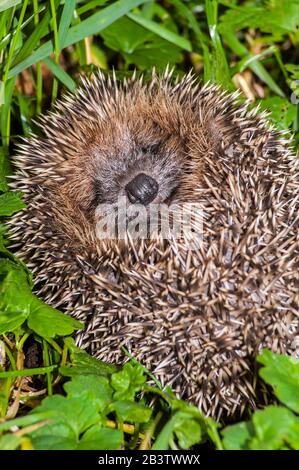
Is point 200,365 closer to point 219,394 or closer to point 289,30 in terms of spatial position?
point 219,394

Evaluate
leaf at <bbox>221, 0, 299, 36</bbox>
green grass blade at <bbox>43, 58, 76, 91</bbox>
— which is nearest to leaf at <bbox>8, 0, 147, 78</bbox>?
green grass blade at <bbox>43, 58, 76, 91</bbox>

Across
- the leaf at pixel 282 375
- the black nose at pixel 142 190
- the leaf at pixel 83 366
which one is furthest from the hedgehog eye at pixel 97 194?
the leaf at pixel 282 375

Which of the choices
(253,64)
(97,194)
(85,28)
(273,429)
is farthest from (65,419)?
(253,64)

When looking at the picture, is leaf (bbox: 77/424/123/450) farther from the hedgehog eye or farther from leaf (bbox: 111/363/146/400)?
→ the hedgehog eye

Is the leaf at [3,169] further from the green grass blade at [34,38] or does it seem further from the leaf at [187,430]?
the leaf at [187,430]

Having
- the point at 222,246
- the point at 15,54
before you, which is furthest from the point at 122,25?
the point at 222,246

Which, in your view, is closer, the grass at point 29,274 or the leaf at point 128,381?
the grass at point 29,274
